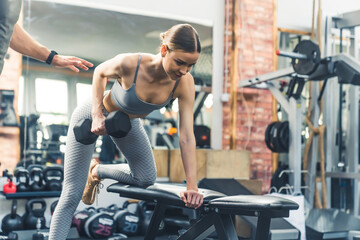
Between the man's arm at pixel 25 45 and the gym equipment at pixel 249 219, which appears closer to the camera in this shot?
the man's arm at pixel 25 45

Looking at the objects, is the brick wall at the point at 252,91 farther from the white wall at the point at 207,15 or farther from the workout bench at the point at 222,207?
the workout bench at the point at 222,207

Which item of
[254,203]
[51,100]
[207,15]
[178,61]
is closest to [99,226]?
[51,100]

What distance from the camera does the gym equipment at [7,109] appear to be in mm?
4328

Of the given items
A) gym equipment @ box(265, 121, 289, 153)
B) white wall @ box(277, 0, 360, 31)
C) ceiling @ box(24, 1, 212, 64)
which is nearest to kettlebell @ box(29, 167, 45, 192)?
ceiling @ box(24, 1, 212, 64)

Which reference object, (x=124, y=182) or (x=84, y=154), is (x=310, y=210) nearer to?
(x=124, y=182)

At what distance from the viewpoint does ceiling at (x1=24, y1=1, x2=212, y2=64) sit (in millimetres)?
4613

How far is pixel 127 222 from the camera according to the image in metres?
4.16

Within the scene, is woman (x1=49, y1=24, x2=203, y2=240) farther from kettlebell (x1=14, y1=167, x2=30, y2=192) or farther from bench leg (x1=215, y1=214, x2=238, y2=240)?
kettlebell (x1=14, y1=167, x2=30, y2=192)

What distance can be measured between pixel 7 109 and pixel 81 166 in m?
2.15

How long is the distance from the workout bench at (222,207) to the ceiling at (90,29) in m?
2.39

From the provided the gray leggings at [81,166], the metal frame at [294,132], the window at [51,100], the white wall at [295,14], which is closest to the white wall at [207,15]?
the white wall at [295,14]

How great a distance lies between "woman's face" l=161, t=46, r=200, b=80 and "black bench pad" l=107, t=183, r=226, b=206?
2.15 feet

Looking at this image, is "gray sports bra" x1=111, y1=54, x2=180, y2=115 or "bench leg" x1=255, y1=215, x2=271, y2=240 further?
"gray sports bra" x1=111, y1=54, x2=180, y2=115

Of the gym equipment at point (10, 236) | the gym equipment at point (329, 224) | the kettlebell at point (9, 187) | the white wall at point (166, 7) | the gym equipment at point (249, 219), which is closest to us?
the gym equipment at point (10, 236)
